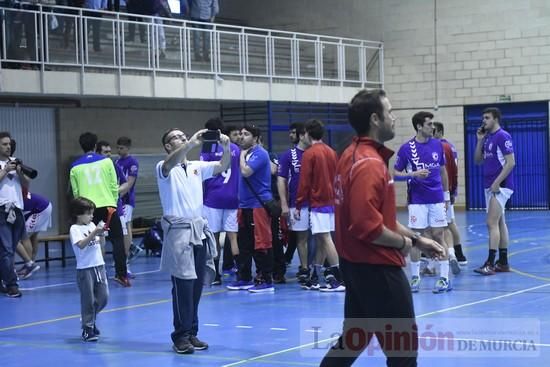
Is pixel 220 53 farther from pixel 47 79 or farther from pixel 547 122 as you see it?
pixel 547 122

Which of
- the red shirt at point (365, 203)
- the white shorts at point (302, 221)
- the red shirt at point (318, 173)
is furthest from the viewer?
the white shorts at point (302, 221)

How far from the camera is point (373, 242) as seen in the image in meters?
4.80

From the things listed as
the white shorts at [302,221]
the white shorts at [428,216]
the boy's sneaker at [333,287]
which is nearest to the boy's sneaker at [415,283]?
the white shorts at [428,216]

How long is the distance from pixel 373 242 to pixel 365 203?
217mm

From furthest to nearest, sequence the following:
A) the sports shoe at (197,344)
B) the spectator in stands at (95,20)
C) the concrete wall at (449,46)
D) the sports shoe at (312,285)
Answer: the concrete wall at (449,46) → the spectator in stands at (95,20) → the sports shoe at (312,285) → the sports shoe at (197,344)

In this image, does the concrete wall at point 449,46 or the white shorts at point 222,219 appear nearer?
the white shorts at point 222,219

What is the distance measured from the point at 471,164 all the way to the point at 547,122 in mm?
2266

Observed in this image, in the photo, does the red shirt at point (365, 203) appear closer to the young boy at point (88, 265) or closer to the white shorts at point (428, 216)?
the young boy at point (88, 265)

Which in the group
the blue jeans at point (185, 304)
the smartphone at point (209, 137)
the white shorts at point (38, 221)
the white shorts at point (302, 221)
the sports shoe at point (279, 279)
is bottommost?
the sports shoe at point (279, 279)

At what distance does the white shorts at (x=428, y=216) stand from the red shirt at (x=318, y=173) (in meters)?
1.01

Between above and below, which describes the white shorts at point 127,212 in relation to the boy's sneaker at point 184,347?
above

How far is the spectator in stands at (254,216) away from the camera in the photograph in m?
11.0

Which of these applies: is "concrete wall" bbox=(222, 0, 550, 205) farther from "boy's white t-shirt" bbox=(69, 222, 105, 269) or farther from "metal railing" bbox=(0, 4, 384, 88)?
"boy's white t-shirt" bbox=(69, 222, 105, 269)

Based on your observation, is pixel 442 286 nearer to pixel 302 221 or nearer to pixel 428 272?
pixel 428 272
